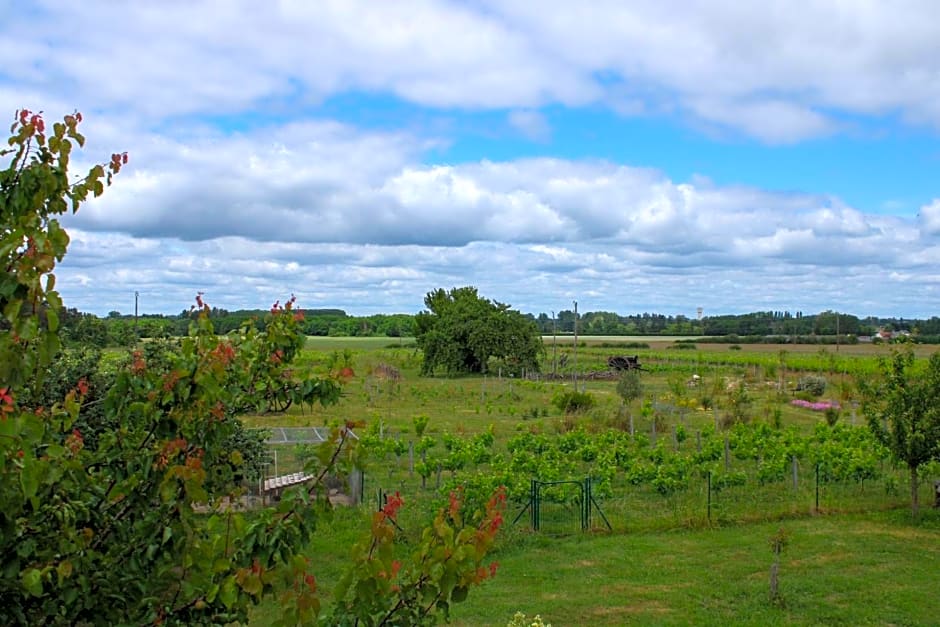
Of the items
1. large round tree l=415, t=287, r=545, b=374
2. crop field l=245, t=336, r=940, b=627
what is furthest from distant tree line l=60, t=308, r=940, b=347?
crop field l=245, t=336, r=940, b=627

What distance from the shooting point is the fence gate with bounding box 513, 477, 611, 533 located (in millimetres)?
14133

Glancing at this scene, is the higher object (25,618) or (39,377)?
(39,377)

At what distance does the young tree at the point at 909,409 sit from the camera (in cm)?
1408

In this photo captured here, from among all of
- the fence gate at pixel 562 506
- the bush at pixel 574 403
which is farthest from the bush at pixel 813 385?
the fence gate at pixel 562 506

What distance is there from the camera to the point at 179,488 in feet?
9.80

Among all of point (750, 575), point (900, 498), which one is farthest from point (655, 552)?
point (900, 498)

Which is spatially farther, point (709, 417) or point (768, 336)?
point (768, 336)

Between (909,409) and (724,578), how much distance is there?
215 inches

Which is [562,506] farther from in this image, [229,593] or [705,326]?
[705,326]

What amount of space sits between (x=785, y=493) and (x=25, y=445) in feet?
54.4

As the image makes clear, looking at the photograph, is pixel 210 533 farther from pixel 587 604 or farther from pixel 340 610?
pixel 587 604

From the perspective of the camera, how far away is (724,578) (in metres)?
11.5

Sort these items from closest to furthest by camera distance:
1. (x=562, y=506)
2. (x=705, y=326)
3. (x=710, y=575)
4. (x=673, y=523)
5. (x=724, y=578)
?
(x=724, y=578) → (x=710, y=575) → (x=673, y=523) → (x=562, y=506) → (x=705, y=326)

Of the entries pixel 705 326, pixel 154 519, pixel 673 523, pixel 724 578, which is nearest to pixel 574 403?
pixel 673 523
